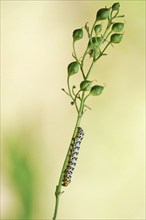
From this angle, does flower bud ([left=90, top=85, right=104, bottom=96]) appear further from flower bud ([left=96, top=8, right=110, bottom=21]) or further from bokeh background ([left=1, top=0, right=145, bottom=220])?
bokeh background ([left=1, top=0, right=145, bottom=220])

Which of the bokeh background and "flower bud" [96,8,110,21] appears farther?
the bokeh background

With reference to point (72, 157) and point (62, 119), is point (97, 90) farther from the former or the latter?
point (62, 119)

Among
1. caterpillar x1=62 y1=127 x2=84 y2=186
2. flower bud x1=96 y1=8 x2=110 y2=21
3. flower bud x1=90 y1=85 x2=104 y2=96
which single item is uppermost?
flower bud x1=96 y1=8 x2=110 y2=21

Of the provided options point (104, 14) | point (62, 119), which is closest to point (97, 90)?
point (104, 14)

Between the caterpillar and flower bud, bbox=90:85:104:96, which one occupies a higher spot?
flower bud, bbox=90:85:104:96

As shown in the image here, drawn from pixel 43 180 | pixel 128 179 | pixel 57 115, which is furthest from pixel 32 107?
pixel 128 179

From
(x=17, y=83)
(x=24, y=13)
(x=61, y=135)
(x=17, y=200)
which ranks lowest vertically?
(x=17, y=200)

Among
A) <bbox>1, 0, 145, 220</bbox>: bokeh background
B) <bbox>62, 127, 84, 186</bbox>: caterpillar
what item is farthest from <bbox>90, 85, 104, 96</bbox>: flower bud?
<bbox>1, 0, 145, 220</bbox>: bokeh background

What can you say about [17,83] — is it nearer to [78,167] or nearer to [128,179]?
[78,167]

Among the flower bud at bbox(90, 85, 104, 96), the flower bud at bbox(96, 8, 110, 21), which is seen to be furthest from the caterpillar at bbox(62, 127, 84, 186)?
the flower bud at bbox(96, 8, 110, 21)
